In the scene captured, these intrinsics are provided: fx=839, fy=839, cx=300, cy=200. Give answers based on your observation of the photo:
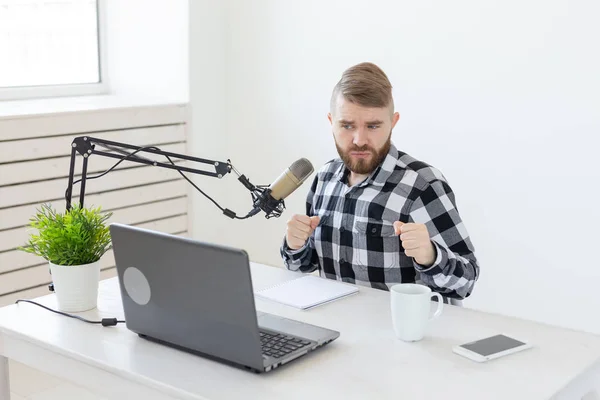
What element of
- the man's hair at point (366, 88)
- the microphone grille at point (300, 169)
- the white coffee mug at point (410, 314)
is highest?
the man's hair at point (366, 88)

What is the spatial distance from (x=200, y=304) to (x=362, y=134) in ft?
2.77

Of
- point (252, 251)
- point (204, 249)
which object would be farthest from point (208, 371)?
point (252, 251)

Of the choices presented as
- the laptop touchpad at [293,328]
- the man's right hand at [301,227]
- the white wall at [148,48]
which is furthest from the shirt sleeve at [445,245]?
the white wall at [148,48]

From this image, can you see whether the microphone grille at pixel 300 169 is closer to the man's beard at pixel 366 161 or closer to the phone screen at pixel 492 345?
the man's beard at pixel 366 161

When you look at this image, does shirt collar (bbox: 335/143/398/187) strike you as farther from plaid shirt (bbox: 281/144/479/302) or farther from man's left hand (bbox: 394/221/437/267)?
man's left hand (bbox: 394/221/437/267)

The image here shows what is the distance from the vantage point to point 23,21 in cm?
395

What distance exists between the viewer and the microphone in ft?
6.23

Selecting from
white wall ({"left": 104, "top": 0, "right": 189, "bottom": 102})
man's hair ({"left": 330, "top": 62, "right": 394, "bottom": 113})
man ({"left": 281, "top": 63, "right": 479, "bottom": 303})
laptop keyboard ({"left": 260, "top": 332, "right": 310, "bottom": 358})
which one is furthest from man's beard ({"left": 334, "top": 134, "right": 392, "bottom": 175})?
white wall ({"left": 104, "top": 0, "right": 189, "bottom": 102})

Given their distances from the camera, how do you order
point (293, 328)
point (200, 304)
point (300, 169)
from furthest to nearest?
point (300, 169) → point (293, 328) → point (200, 304)

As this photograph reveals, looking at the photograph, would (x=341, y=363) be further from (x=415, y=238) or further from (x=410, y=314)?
(x=415, y=238)

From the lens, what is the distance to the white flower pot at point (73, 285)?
1927 millimetres

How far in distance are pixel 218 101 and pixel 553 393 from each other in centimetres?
296

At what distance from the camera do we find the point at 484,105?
132 inches

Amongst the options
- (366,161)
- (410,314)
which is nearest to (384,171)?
(366,161)
